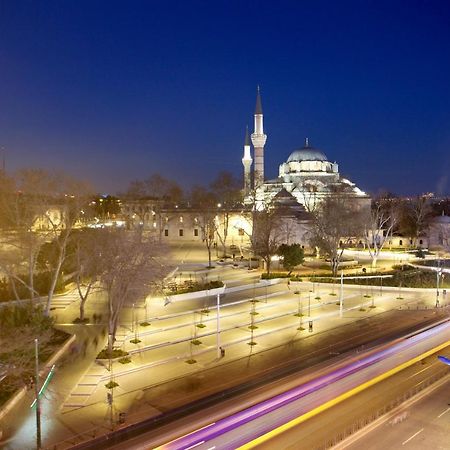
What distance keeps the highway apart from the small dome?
66658mm

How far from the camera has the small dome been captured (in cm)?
8561

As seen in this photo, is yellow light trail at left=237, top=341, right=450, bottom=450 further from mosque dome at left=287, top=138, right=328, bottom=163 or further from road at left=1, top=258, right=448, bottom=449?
mosque dome at left=287, top=138, right=328, bottom=163

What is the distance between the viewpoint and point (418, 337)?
869 inches

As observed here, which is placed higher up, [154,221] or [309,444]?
[154,221]

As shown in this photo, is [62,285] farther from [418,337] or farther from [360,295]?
[418,337]

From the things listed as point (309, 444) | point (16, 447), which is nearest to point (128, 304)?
point (16, 447)

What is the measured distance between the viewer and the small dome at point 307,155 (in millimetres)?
85606

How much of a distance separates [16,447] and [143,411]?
13.4 feet

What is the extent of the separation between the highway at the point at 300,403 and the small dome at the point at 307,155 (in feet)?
219

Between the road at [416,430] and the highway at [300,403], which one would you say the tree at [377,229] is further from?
the road at [416,430]

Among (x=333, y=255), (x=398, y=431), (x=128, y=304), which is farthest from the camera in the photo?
(x=333, y=255)

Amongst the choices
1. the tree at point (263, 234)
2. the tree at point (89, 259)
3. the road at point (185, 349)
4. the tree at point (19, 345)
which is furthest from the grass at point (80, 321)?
the tree at point (263, 234)

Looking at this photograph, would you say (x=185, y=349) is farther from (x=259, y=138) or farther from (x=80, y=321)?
(x=259, y=138)

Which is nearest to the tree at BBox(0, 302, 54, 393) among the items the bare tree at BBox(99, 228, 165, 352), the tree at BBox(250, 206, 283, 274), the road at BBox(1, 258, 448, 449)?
the road at BBox(1, 258, 448, 449)
